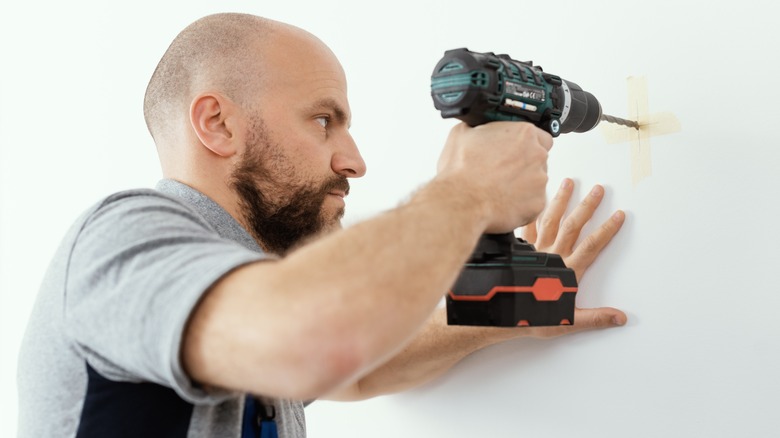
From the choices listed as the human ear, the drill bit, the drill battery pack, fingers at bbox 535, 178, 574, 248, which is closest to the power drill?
the drill battery pack

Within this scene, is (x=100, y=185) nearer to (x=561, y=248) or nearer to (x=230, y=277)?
(x=561, y=248)

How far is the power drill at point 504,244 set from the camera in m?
0.96

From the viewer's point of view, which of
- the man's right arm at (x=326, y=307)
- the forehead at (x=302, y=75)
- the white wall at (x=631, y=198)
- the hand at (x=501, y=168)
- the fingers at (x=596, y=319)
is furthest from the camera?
the forehead at (x=302, y=75)

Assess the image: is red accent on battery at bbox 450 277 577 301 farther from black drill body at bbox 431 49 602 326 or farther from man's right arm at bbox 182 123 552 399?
man's right arm at bbox 182 123 552 399

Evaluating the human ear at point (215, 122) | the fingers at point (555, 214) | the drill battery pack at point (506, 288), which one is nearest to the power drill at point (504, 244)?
the drill battery pack at point (506, 288)

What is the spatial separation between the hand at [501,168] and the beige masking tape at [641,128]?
0.27 m

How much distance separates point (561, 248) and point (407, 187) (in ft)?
1.29

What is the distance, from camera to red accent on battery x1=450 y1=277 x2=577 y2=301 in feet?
3.30

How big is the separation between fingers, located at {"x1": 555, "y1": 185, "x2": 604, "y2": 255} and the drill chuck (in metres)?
0.21

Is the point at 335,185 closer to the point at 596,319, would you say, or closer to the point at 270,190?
the point at 270,190

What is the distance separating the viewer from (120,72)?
7.14 feet

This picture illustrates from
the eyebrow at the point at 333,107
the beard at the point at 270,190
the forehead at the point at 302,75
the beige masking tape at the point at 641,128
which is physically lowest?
the beard at the point at 270,190

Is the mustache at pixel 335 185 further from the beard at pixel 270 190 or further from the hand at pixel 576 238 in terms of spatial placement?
the hand at pixel 576 238

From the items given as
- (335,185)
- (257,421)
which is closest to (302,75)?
(335,185)
